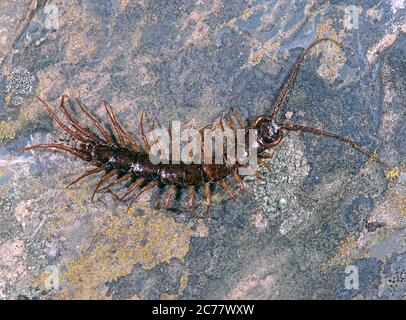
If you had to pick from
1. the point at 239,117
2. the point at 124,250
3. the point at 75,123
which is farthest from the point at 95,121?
the point at 239,117

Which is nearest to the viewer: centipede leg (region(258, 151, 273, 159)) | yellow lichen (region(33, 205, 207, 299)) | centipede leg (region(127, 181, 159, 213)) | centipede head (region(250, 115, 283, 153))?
yellow lichen (region(33, 205, 207, 299))

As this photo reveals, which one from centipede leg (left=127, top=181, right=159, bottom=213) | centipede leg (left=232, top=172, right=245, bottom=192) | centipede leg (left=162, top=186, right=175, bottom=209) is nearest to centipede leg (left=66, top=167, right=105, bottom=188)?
centipede leg (left=127, top=181, right=159, bottom=213)

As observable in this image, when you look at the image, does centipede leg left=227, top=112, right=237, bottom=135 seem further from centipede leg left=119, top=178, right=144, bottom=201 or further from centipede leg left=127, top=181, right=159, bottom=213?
centipede leg left=119, top=178, right=144, bottom=201

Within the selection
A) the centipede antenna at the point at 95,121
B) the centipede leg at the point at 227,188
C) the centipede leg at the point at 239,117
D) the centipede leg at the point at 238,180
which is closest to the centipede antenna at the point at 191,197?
the centipede leg at the point at 227,188

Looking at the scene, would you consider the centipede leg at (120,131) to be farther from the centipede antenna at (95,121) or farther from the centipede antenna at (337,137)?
the centipede antenna at (337,137)

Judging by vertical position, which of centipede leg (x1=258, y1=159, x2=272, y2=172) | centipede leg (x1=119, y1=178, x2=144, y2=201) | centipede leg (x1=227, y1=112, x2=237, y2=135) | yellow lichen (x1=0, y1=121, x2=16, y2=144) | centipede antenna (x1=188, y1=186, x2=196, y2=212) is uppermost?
yellow lichen (x1=0, y1=121, x2=16, y2=144)

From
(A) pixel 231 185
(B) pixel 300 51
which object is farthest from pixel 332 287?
(B) pixel 300 51

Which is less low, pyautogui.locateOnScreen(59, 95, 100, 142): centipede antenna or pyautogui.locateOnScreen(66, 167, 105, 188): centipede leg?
pyautogui.locateOnScreen(59, 95, 100, 142): centipede antenna

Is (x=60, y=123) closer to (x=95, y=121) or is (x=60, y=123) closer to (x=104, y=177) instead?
(x=95, y=121)
